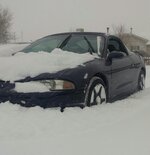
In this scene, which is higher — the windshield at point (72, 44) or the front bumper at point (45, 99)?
the windshield at point (72, 44)

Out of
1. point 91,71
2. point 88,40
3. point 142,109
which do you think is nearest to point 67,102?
point 91,71

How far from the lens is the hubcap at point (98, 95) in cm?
580

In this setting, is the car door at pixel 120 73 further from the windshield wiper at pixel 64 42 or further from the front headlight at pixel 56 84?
the front headlight at pixel 56 84

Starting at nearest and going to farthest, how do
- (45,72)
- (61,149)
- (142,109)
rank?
(61,149) → (45,72) → (142,109)

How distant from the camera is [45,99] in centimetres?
527

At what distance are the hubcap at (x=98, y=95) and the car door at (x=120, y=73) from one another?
44 cm

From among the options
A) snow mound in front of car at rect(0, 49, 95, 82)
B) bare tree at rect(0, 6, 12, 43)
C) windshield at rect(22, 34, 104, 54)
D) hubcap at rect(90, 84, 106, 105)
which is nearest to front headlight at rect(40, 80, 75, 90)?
snow mound in front of car at rect(0, 49, 95, 82)

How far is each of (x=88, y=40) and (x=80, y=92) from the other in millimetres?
1617

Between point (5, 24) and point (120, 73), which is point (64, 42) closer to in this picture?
point (120, 73)

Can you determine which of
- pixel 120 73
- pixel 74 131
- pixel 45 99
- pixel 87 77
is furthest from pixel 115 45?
pixel 74 131

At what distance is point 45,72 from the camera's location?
17.9ft


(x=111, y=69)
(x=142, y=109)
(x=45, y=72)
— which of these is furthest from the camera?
(x=111, y=69)

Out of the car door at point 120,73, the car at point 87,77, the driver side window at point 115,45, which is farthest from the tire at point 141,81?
the driver side window at point 115,45

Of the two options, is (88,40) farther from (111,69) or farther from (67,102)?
(67,102)
